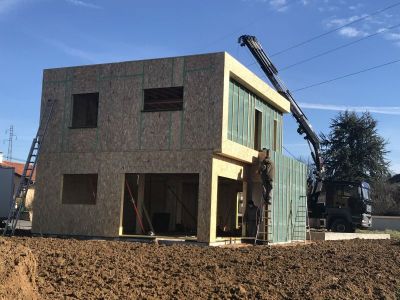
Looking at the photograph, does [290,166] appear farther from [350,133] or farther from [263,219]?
[350,133]

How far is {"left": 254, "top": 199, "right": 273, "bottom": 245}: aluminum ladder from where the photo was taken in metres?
19.3

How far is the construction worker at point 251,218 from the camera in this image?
19694 millimetres

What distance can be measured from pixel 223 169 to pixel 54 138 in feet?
22.1

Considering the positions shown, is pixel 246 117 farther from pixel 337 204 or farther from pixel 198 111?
pixel 337 204

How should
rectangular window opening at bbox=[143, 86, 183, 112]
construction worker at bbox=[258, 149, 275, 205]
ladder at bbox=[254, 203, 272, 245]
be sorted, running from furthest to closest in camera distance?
ladder at bbox=[254, 203, 272, 245] < construction worker at bbox=[258, 149, 275, 205] < rectangular window opening at bbox=[143, 86, 183, 112]

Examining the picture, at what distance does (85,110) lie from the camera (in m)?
20.5

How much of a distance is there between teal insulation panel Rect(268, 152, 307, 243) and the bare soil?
596cm

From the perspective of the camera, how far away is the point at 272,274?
1044 centimetres

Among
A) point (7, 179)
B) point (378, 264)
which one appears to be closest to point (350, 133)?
point (7, 179)

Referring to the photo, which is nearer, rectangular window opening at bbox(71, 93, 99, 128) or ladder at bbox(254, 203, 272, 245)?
ladder at bbox(254, 203, 272, 245)

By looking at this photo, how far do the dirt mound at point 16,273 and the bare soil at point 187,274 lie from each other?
0.01 meters

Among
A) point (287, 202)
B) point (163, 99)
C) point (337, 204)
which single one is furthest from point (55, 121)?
point (337, 204)

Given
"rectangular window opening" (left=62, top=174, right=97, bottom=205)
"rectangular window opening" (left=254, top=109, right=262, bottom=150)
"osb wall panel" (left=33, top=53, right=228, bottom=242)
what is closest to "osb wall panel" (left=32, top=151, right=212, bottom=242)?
"osb wall panel" (left=33, top=53, right=228, bottom=242)

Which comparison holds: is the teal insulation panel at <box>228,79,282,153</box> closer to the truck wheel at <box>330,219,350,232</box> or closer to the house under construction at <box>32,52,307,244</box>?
the house under construction at <box>32,52,307,244</box>
